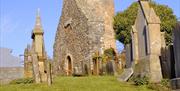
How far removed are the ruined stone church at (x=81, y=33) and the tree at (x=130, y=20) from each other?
1.68 metres

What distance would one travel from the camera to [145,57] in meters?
17.5

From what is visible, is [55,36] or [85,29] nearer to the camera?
[85,29]

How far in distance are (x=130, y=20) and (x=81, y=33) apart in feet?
27.0

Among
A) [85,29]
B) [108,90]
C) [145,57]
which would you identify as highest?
[85,29]

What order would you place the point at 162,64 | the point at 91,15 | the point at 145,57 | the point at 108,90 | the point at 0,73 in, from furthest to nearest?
the point at 91,15, the point at 0,73, the point at 145,57, the point at 162,64, the point at 108,90

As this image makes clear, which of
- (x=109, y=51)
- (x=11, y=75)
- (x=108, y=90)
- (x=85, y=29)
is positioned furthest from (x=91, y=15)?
(x=108, y=90)

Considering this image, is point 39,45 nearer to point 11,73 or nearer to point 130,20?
point 11,73

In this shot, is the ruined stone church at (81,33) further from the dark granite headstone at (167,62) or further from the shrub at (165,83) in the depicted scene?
the shrub at (165,83)

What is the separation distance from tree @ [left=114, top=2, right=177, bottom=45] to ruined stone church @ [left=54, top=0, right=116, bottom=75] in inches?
66.3

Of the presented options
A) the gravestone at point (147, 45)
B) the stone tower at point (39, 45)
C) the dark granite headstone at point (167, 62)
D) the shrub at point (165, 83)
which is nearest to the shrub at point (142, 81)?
the gravestone at point (147, 45)

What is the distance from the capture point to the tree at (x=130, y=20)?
42688 mm

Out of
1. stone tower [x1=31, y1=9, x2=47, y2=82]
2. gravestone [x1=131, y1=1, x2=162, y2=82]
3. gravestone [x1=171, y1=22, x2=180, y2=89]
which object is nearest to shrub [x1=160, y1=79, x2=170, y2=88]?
gravestone [x1=131, y1=1, x2=162, y2=82]

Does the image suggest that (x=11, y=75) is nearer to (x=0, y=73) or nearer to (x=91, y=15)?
(x=0, y=73)

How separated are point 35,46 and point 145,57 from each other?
4788 millimetres
